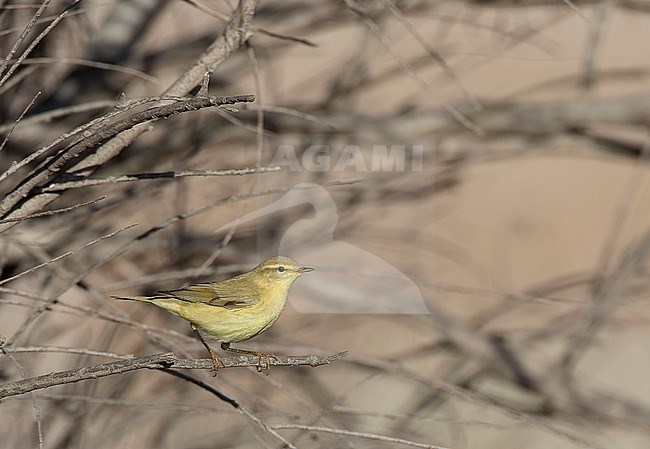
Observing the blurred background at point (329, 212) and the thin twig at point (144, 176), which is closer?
the thin twig at point (144, 176)

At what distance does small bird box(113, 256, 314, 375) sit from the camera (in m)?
1.87

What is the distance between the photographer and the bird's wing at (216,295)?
1.93 metres

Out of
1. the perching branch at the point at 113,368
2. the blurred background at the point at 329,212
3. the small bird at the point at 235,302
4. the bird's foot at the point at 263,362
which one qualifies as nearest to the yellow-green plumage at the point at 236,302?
the small bird at the point at 235,302

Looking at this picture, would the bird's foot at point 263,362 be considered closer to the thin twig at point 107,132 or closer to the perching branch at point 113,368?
the perching branch at point 113,368

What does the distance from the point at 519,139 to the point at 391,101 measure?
1605 millimetres

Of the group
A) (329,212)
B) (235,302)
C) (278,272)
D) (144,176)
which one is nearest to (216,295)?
(235,302)

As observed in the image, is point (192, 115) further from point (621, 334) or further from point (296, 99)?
point (621, 334)

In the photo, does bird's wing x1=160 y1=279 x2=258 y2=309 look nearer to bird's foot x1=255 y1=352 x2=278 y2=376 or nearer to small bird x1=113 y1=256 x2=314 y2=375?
small bird x1=113 y1=256 x2=314 y2=375

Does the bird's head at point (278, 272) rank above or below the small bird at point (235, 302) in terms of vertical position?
above

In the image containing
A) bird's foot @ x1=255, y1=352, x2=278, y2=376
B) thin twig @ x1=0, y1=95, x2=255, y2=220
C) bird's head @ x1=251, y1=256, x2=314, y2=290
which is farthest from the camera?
bird's head @ x1=251, y1=256, x2=314, y2=290

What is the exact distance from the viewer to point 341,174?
5.42 metres

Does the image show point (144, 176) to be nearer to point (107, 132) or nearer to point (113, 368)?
point (107, 132)

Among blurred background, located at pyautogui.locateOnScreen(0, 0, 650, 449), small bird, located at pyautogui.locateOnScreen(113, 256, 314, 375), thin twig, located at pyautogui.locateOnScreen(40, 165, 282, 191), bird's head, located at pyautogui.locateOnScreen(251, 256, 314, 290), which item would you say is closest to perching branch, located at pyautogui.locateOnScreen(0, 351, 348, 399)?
thin twig, located at pyautogui.locateOnScreen(40, 165, 282, 191)

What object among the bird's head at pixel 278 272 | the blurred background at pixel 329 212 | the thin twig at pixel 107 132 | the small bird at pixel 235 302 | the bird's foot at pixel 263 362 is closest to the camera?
the thin twig at pixel 107 132
